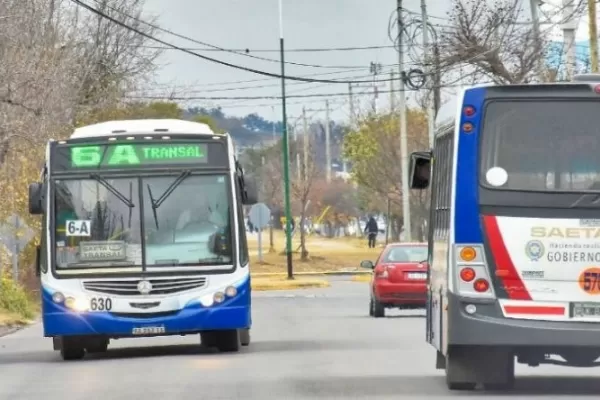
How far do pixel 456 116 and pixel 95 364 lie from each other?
794 centimetres

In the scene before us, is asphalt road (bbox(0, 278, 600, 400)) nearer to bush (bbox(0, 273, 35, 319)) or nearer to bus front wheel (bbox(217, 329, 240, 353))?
bus front wheel (bbox(217, 329, 240, 353))

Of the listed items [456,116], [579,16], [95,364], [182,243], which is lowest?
[95,364]

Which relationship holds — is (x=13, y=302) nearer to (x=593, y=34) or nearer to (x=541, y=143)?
(x=593, y=34)

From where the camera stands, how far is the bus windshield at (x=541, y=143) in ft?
46.2

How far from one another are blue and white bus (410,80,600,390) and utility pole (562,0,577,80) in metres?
23.6

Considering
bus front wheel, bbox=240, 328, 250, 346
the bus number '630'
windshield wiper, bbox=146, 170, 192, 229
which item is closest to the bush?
bus front wheel, bbox=240, 328, 250, 346

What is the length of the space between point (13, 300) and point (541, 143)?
23.9m

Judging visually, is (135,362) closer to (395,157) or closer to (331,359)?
(331,359)

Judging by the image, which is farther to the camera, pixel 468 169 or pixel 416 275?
pixel 416 275

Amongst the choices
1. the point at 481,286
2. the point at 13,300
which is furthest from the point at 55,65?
the point at 481,286

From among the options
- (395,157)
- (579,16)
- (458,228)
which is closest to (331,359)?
(458,228)

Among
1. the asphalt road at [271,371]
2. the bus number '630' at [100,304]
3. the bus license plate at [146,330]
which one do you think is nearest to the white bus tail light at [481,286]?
the asphalt road at [271,371]

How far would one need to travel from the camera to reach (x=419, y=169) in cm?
1703

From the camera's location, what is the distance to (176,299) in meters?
21.0
